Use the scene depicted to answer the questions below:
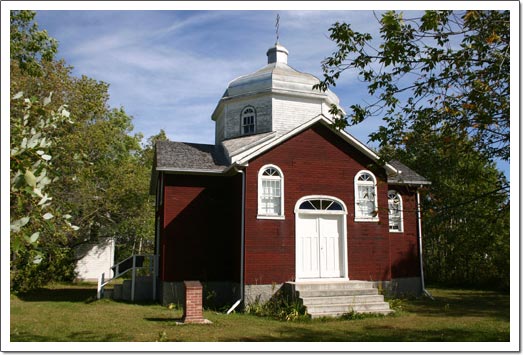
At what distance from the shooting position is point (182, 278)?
15.0 m

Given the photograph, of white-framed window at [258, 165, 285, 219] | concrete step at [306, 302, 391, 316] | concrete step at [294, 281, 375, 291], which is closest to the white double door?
concrete step at [294, 281, 375, 291]

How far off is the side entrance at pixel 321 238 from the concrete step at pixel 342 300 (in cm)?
133

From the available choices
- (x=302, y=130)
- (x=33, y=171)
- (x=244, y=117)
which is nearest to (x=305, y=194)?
(x=302, y=130)

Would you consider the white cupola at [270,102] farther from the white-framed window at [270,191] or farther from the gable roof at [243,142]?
the white-framed window at [270,191]

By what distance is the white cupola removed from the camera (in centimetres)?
1798

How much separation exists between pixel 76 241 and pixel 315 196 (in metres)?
17.0

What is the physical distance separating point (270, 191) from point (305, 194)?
1.13 meters

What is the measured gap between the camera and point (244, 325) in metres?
11.1

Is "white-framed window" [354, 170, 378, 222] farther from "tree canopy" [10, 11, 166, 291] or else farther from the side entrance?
"tree canopy" [10, 11, 166, 291]

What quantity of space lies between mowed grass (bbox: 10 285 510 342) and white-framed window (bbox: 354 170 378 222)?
281cm

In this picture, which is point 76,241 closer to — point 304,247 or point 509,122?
point 304,247

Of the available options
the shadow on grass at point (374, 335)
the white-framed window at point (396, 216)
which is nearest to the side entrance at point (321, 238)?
the shadow on grass at point (374, 335)

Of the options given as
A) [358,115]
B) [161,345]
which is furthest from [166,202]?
[358,115]

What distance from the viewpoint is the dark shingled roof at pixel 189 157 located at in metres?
15.3
